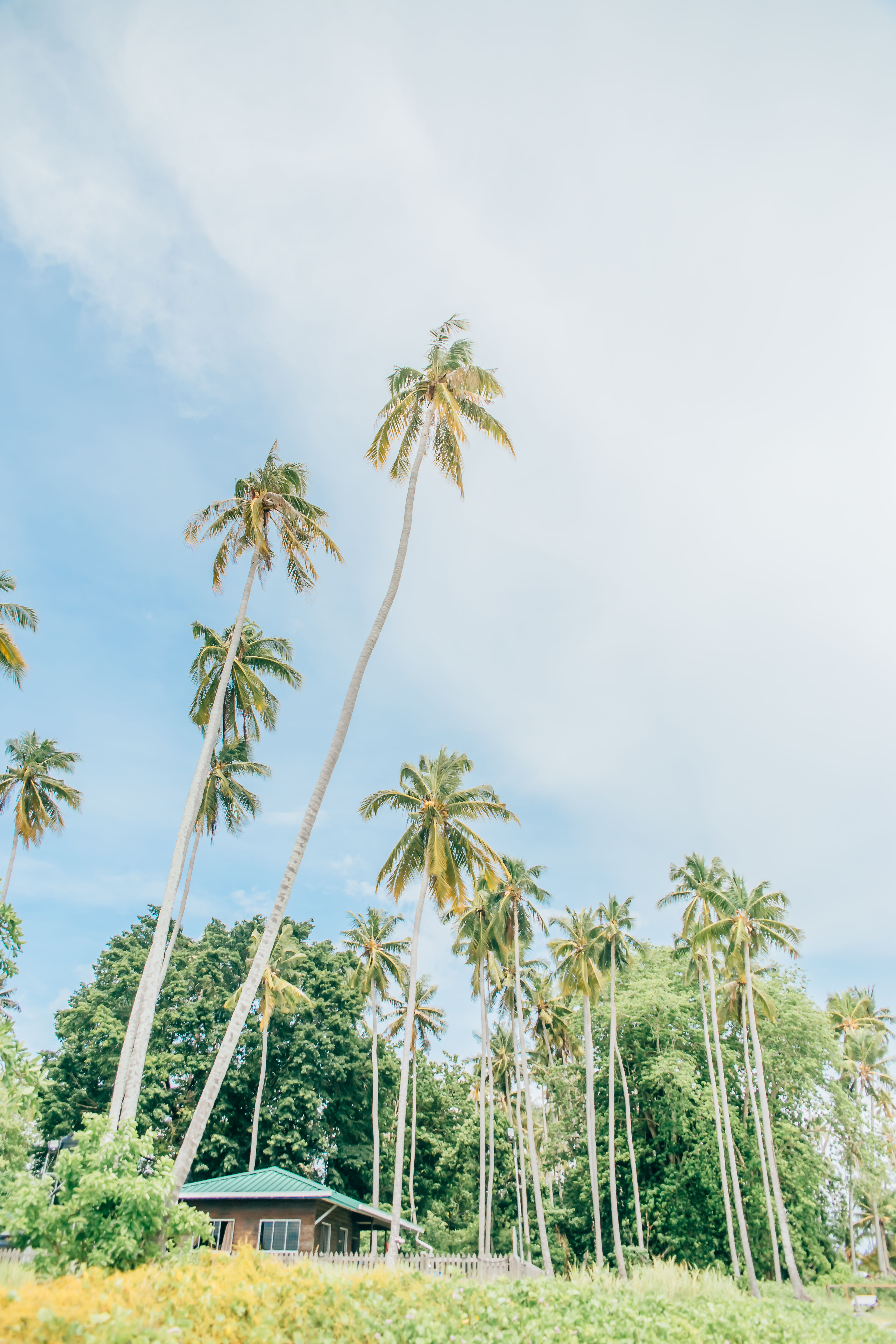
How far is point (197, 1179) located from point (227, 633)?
2648 centimetres

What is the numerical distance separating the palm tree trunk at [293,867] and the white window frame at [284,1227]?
12.7 meters

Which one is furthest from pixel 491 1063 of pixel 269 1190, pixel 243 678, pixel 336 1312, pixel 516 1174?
pixel 336 1312

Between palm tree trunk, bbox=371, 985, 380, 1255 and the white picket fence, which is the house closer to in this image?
the white picket fence

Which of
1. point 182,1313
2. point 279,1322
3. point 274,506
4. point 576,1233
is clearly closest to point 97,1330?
point 182,1313

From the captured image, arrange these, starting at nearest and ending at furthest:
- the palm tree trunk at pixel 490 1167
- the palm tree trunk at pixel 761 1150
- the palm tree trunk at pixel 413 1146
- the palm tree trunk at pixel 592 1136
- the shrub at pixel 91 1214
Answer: the shrub at pixel 91 1214 < the palm tree trunk at pixel 761 1150 < the palm tree trunk at pixel 592 1136 < the palm tree trunk at pixel 413 1146 < the palm tree trunk at pixel 490 1167

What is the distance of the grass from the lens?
19.3 feet

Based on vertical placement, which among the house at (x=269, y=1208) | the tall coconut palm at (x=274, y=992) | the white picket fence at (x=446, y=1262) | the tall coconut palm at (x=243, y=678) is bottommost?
the white picket fence at (x=446, y=1262)

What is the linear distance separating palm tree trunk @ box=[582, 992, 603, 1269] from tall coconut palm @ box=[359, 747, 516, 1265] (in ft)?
31.9

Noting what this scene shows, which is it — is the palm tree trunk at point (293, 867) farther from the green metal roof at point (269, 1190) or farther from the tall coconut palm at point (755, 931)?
the tall coconut palm at point (755, 931)

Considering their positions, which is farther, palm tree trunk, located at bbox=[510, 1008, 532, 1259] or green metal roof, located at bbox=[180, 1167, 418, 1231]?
palm tree trunk, located at bbox=[510, 1008, 532, 1259]

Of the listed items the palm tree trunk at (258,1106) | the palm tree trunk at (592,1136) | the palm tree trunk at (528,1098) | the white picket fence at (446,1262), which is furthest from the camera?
the palm tree trunk at (258,1106)

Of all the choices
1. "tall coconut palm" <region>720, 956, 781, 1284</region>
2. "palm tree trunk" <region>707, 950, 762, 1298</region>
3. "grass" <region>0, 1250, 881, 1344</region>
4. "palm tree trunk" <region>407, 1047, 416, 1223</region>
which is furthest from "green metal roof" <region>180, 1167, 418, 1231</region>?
"grass" <region>0, 1250, 881, 1344</region>

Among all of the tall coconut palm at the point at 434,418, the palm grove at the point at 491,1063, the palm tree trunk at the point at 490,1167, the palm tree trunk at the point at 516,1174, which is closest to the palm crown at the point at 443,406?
the tall coconut palm at the point at 434,418

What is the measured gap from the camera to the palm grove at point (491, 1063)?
26.2 metres
